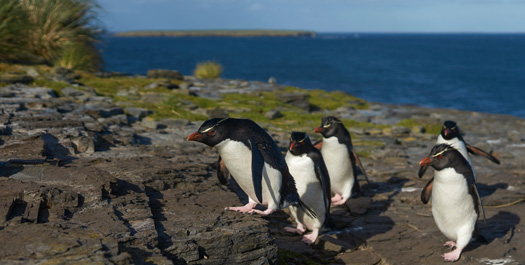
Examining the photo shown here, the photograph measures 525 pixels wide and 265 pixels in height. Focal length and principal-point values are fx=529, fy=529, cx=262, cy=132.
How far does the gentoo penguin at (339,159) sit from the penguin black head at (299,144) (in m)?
1.87

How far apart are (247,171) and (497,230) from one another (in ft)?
13.8

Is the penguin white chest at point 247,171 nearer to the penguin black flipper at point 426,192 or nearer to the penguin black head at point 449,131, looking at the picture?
the penguin black flipper at point 426,192

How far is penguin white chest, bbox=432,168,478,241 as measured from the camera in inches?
262

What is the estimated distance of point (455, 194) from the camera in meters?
6.66

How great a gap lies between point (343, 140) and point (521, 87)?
4844 centimetres

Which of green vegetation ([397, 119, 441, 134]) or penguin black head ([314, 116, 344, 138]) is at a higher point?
penguin black head ([314, 116, 344, 138])

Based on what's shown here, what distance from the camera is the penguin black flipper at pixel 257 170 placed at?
199 inches

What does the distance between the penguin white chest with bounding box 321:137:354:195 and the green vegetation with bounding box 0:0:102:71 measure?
11126 millimetres

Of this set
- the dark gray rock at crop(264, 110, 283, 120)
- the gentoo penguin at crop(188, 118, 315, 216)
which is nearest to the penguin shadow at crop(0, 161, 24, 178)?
the gentoo penguin at crop(188, 118, 315, 216)

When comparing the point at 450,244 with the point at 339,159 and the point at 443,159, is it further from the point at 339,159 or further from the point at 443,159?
the point at 339,159

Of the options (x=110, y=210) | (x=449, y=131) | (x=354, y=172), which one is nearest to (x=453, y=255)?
(x=354, y=172)

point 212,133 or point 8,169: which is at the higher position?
point 212,133

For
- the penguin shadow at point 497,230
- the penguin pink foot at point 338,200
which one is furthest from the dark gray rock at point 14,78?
the penguin shadow at point 497,230

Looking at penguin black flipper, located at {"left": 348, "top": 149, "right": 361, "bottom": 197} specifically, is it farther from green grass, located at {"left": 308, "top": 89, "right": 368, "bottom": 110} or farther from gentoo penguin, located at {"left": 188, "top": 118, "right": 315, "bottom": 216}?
green grass, located at {"left": 308, "top": 89, "right": 368, "bottom": 110}
